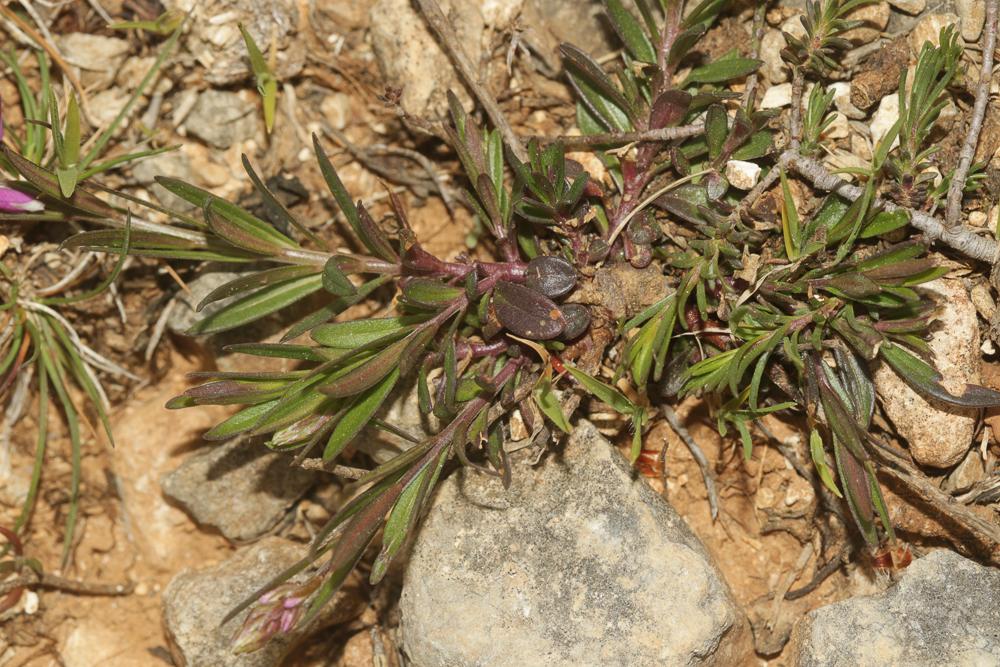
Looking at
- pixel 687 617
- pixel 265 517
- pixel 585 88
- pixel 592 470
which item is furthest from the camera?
pixel 265 517

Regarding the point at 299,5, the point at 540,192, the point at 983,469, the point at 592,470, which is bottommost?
the point at 983,469

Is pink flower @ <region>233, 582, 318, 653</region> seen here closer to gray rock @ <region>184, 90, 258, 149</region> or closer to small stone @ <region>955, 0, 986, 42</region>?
gray rock @ <region>184, 90, 258, 149</region>

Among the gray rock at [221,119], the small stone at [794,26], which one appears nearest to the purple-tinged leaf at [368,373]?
the gray rock at [221,119]

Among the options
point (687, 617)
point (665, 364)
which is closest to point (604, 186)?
point (665, 364)

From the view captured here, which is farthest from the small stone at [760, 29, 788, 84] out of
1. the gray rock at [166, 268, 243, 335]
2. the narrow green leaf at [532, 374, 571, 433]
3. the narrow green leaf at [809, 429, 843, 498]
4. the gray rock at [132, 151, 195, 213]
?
the gray rock at [132, 151, 195, 213]

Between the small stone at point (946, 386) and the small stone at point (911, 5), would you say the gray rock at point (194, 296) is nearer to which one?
the small stone at point (946, 386)

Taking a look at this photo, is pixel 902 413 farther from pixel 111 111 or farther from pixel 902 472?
pixel 111 111
